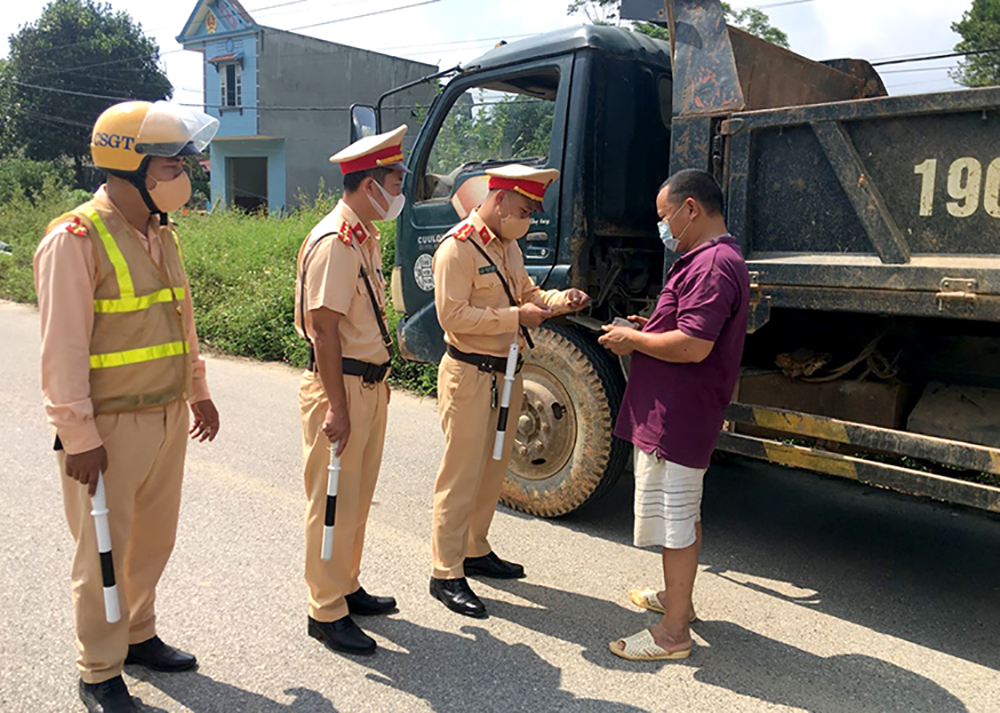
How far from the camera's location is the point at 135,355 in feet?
8.52

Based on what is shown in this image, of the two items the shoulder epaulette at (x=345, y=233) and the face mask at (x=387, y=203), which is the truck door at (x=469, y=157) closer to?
the face mask at (x=387, y=203)

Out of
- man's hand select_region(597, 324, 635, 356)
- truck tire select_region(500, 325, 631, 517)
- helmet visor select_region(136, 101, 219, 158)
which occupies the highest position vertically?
helmet visor select_region(136, 101, 219, 158)

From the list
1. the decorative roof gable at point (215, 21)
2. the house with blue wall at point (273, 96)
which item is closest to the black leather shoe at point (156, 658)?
the house with blue wall at point (273, 96)

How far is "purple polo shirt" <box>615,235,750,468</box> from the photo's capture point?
292cm

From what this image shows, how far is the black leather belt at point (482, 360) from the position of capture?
349cm

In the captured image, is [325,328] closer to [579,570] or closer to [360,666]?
[360,666]

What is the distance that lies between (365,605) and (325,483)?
2.03 feet

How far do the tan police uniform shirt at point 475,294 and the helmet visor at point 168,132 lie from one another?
1070 mm

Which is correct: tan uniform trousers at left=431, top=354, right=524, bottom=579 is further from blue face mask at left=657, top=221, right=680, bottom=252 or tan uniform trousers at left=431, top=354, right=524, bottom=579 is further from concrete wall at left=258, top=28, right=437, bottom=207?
concrete wall at left=258, top=28, right=437, bottom=207

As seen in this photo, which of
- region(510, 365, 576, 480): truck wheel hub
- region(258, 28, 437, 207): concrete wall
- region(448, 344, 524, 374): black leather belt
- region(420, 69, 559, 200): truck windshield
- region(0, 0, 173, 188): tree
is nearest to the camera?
region(448, 344, 524, 374): black leather belt

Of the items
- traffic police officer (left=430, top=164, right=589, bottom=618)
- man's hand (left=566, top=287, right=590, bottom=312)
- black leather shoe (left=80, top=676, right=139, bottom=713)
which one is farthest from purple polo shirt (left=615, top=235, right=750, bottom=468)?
black leather shoe (left=80, top=676, right=139, bottom=713)

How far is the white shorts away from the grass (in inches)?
183

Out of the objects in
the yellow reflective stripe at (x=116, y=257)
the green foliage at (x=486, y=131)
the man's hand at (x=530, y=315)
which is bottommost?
the man's hand at (x=530, y=315)

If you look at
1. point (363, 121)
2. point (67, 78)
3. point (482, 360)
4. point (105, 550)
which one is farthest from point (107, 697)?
point (67, 78)
